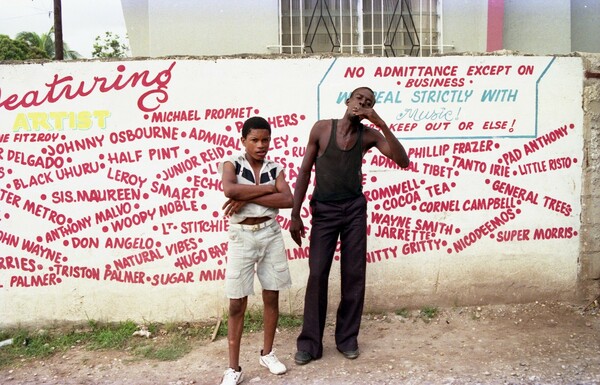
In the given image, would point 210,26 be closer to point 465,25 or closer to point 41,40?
point 465,25

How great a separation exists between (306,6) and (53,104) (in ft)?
13.6

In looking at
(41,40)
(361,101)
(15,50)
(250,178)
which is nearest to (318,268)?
(250,178)

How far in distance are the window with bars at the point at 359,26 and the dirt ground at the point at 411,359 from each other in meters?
4.26

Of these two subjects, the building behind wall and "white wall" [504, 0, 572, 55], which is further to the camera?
"white wall" [504, 0, 572, 55]

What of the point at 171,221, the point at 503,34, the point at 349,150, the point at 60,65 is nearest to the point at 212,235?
the point at 171,221

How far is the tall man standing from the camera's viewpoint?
3459 mm

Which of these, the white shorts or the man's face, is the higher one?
the man's face

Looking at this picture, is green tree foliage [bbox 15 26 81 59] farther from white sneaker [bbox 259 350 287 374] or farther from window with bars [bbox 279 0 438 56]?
white sneaker [bbox 259 350 287 374]

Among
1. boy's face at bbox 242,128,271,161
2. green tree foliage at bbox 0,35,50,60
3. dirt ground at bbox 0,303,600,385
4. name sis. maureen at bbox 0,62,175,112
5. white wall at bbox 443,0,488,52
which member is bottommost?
dirt ground at bbox 0,303,600,385

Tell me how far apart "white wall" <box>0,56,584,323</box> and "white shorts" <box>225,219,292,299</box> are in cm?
88

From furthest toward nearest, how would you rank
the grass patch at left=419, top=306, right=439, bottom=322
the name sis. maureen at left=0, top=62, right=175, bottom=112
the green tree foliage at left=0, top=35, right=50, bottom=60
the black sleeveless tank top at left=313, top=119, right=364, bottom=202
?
the green tree foliage at left=0, top=35, right=50, bottom=60, the grass patch at left=419, top=306, right=439, bottom=322, the name sis. maureen at left=0, top=62, right=175, bottom=112, the black sleeveless tank top at left=313, top=119, right=364, bottom=202

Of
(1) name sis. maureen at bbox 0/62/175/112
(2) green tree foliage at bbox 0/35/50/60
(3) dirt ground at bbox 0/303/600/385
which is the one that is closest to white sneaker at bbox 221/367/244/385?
(3) dirt ground at bbox 0/303/600/385

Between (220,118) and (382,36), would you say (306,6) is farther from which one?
(220,118)

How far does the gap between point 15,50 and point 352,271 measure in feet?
52.1
